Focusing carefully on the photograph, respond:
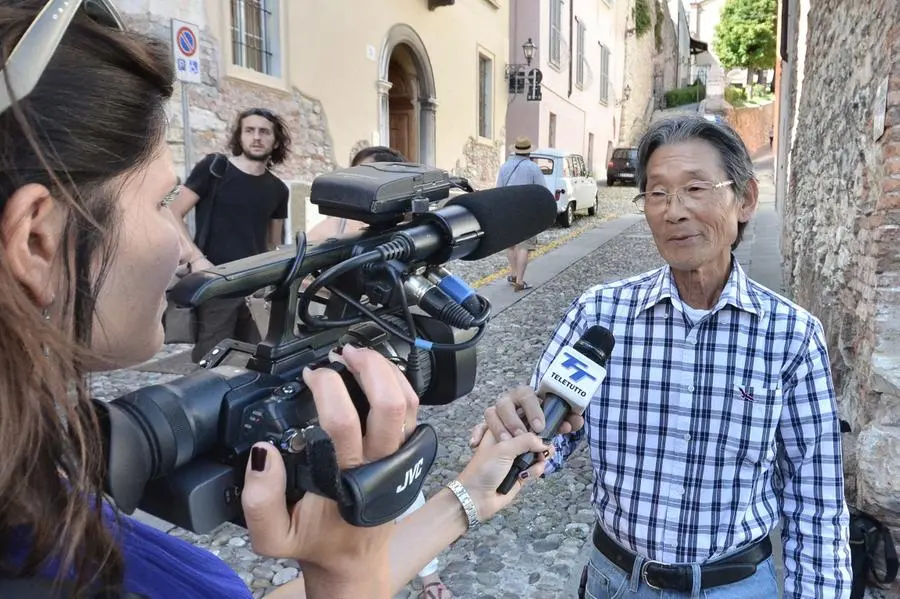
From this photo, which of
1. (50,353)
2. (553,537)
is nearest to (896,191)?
(553,537)

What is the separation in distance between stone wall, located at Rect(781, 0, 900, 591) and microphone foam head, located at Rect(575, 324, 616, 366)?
4.93ft

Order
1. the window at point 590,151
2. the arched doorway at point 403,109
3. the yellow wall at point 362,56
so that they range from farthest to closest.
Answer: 1. the window at point 590,151
2. the arched doorway at point 403,109
3. the yellow wall at point 362,56

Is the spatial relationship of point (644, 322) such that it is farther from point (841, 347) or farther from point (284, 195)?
point (284, 195)

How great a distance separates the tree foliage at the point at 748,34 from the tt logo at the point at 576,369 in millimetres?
39813

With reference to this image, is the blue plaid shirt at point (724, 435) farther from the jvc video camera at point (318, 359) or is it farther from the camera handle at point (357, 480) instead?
the camera handle at point (357, 480)

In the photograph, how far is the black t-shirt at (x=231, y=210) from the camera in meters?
3.43

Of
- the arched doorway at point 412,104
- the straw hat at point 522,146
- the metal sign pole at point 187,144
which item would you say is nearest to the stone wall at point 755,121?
the arched doorway at point 412,104

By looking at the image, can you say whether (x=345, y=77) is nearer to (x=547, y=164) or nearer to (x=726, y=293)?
(x=547, y=164)

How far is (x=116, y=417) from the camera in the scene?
69 centimetres

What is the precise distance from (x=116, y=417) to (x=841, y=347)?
127 inches

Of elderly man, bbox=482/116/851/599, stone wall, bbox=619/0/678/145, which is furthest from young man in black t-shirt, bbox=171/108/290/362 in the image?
stone wall, bbox=619/0/678/145

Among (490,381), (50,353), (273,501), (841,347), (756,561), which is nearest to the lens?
(50,353)

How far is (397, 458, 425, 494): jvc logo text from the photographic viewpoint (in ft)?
2.55

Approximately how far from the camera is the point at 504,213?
3.80 ft
